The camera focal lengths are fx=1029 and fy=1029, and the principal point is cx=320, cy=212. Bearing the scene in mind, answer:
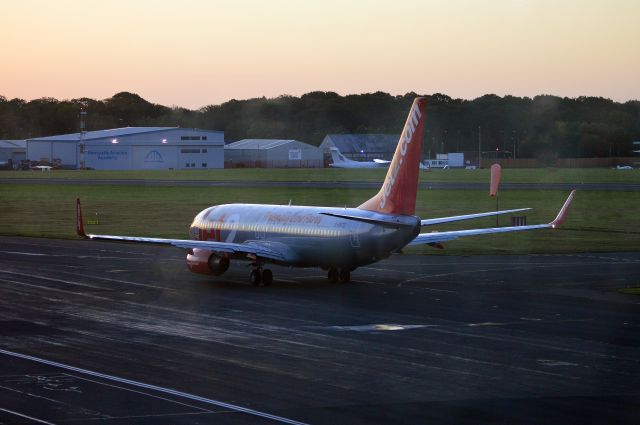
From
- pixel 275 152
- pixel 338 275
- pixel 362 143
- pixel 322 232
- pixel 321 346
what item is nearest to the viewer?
pixel 321 346

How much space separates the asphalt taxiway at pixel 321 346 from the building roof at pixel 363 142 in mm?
74862

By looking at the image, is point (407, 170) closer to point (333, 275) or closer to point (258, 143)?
point (333, 275)

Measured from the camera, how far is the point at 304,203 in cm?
10888

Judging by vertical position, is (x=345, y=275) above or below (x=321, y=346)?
above

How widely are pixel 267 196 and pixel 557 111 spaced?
38.4 meters

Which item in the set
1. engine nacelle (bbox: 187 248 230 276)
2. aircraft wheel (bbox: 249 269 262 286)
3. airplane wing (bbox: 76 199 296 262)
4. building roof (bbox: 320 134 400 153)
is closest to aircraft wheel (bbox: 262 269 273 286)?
aircraft wheel (bbox: 249 269 262 286)

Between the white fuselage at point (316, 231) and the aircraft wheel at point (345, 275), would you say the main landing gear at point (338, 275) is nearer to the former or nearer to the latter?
the aircraft wheel at point (345, 275)

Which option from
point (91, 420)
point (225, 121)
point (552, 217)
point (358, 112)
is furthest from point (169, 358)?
point (225, 121)

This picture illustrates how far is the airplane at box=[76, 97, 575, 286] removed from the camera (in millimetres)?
46031

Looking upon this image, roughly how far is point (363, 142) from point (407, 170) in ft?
346

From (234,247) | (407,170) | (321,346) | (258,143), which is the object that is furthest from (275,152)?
(321,346)

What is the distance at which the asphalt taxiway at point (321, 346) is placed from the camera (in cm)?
2541

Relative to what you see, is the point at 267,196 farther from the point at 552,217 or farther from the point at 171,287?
the point at 171,287

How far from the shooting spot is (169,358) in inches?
1256
